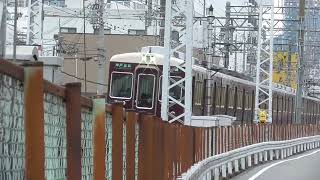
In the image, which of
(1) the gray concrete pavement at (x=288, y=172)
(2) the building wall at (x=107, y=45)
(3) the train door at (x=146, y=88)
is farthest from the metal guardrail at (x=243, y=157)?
(2) the building wall at (x=107, y=45)

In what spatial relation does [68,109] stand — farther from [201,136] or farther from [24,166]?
[201,136]

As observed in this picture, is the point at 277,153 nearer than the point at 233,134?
No

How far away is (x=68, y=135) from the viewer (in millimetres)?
4273

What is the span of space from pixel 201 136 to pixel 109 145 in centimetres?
1038

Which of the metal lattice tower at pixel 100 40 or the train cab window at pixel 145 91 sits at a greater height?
the metal lattice tower at pixel 100 40

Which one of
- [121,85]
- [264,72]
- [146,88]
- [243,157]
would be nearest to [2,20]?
[243,157]

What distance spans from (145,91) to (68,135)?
22.1 m

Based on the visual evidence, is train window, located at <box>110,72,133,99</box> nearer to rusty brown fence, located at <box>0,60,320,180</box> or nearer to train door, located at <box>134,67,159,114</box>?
train door, located at <box>134,67,159,114</box>

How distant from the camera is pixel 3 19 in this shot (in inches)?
181

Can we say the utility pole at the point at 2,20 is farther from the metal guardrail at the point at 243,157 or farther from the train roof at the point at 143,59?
the train roof at the point at 143,59

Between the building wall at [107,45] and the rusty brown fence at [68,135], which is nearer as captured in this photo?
the rusty brown fence at [68,135]

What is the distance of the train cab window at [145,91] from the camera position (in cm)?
2609

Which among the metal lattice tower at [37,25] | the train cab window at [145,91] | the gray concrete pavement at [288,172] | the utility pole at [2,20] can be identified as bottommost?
the gray concrete pavement at [288,172]

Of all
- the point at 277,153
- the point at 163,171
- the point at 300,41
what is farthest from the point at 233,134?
the point at 300,41
